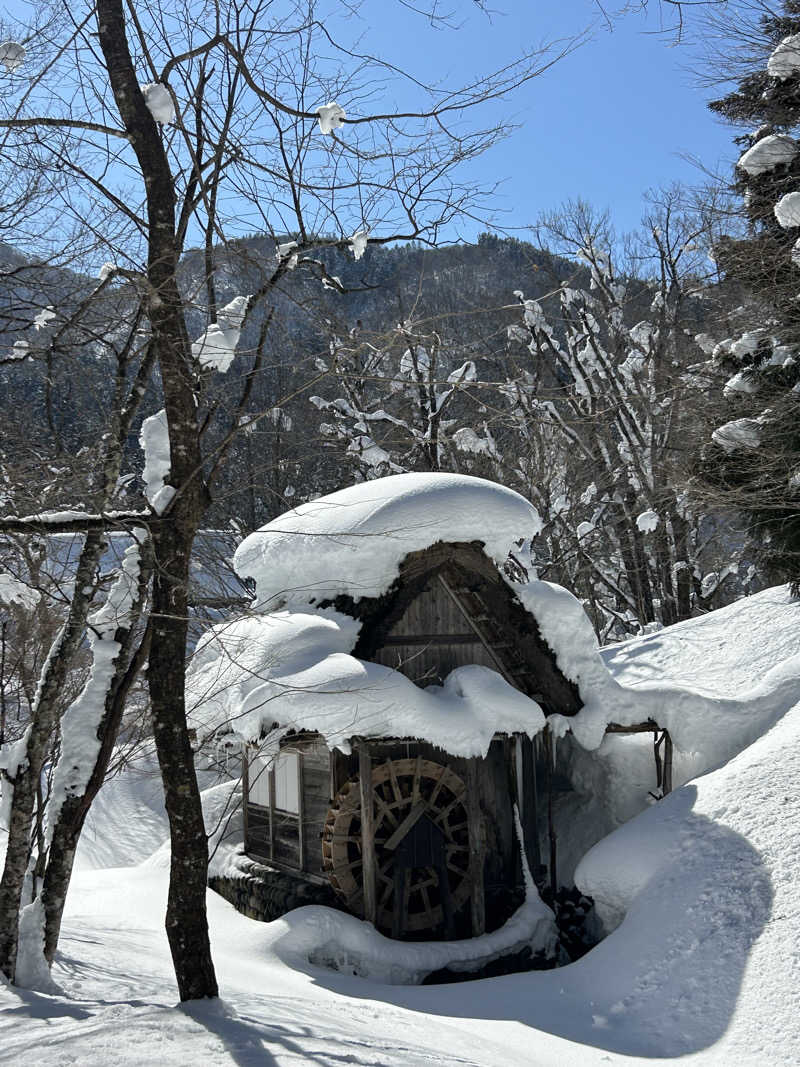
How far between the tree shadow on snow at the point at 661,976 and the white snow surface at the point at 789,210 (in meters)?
6.60

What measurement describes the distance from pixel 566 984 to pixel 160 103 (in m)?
8.72

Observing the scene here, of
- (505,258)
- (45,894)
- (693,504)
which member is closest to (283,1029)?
(45,894)

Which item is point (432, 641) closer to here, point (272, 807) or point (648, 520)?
point (272, 807)

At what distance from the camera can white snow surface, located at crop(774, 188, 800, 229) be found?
10.0m

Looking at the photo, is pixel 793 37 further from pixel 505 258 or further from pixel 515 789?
pixel 505 258

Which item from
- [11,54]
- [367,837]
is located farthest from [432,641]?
[11,54]

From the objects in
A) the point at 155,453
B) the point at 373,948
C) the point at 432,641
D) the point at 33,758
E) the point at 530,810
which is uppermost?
the point at 155,453

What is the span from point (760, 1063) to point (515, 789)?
5.25 metres

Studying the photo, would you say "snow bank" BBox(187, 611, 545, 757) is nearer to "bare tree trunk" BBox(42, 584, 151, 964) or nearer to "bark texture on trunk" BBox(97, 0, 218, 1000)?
"bare tree trunk" BBox(42, 584, 151, 964)

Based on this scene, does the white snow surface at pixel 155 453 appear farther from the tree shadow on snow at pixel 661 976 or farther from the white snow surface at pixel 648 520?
the white snow surface at pixel 648 520

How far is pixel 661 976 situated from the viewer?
346 inches

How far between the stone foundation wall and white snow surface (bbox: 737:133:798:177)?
415 inches

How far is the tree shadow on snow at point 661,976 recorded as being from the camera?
8.18 metres

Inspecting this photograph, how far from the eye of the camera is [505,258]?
4247cm
